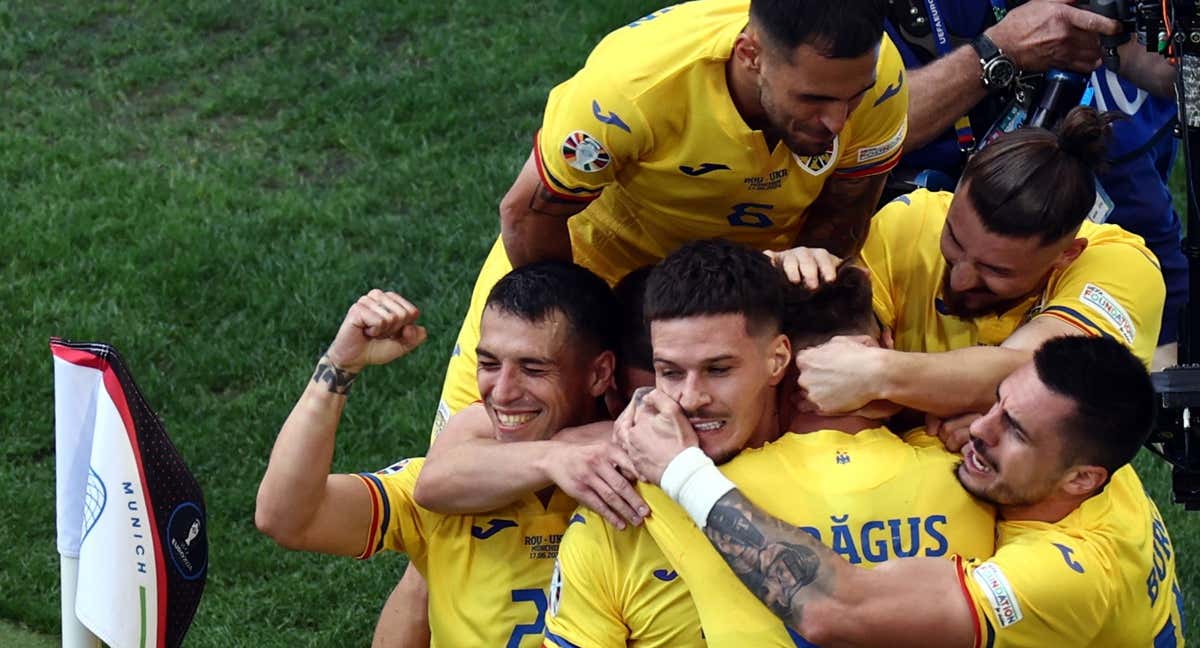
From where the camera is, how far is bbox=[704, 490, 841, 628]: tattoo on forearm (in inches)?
140

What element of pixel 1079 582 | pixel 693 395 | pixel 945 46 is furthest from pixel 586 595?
pixel 945 46

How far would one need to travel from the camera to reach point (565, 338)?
4.29 metres

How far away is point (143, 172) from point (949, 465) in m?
5.56

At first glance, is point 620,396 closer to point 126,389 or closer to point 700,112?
point 700,112

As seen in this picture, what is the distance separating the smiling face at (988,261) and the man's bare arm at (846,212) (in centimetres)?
30

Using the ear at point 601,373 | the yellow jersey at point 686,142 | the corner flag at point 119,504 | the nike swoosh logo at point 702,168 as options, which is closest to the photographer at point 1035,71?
the yellow jersey at point 686,142

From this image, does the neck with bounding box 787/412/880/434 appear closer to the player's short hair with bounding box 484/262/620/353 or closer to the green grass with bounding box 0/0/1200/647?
the player's short hair with bounding box 484/262/620/353

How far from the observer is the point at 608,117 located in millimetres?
4156

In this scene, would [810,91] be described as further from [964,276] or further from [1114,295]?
[1114,295]

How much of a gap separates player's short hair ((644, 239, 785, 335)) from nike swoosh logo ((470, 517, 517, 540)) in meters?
0.64

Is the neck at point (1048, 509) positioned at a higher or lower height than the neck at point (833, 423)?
lower

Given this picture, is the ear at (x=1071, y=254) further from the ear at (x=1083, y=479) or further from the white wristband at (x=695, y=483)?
the white wristband at (x=695, y=483)

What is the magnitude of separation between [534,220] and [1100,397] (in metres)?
1.52

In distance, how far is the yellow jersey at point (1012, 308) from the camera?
4273 millimetres
